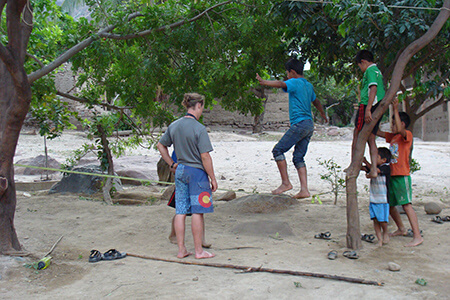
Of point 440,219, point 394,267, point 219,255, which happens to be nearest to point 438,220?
point 440,219

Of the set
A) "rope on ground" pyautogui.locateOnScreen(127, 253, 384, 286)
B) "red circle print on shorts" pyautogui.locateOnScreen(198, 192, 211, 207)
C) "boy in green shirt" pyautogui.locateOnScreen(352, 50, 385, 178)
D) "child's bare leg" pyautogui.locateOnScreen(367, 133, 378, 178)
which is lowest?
"rope on ground" pyautogui.locateOnScreen(127, 253, 384, 286)

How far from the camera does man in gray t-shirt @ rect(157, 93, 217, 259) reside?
401cm

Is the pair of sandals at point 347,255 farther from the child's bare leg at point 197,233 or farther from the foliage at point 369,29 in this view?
the foliage at point 369,29

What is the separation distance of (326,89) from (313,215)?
23256 mm

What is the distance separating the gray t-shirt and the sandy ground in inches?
39.4

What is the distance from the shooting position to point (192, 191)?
4.03 m

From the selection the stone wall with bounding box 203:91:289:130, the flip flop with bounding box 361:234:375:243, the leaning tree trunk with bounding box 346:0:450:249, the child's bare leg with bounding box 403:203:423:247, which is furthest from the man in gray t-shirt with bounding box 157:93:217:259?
the stone wall with bounding box 203:91:289:130

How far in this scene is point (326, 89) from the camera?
91.5 feet

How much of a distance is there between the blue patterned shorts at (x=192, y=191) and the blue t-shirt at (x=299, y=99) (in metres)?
1.67

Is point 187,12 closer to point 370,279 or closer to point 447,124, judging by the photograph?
point 370,279

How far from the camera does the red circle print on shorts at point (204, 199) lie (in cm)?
402


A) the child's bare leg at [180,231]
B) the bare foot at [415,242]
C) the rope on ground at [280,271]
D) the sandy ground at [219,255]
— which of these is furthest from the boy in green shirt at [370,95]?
the child's bare leg at [180,231]

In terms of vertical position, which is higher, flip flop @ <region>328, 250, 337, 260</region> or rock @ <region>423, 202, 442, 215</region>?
rock @ <region>423, 202, 442, 215</region>

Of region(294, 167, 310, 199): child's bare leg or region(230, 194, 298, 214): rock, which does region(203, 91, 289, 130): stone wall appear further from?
region(294, 167, 310, 199): child's bare leg
